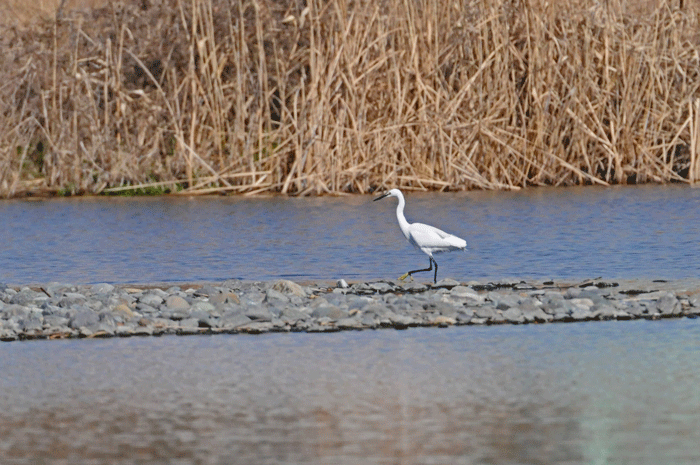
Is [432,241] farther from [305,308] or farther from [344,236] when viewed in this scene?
[344,236]

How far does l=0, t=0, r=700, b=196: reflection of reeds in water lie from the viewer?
22.5 metres

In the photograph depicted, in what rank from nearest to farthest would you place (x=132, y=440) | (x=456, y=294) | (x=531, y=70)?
(x=132, y=440), (x=456, y=294), (x=531, y=70)

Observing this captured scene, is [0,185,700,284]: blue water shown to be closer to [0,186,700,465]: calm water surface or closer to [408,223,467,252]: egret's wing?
[0,186,700,465]: calm water surface

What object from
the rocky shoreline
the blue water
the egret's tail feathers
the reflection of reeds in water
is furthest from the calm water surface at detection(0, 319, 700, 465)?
the reflection of reeds in water

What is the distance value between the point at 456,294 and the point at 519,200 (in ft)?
35.6

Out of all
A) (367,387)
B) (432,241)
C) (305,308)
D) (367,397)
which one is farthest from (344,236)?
(367,397)

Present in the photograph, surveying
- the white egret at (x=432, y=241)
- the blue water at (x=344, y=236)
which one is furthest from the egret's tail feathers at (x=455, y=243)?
the blue water at (x=344, y=236)

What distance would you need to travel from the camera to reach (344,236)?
17.3 m

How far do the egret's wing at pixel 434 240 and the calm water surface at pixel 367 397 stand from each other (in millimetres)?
2935

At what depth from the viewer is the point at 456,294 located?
11.1 metres

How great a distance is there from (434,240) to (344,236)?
4741 millimetres

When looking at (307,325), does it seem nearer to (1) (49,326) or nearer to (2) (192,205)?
(1) (49,326)

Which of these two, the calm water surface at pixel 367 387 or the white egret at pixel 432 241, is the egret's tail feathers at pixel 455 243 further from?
the calm water surface at pixel 367 387

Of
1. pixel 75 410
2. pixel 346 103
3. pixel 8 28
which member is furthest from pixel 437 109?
pixel 75 410
